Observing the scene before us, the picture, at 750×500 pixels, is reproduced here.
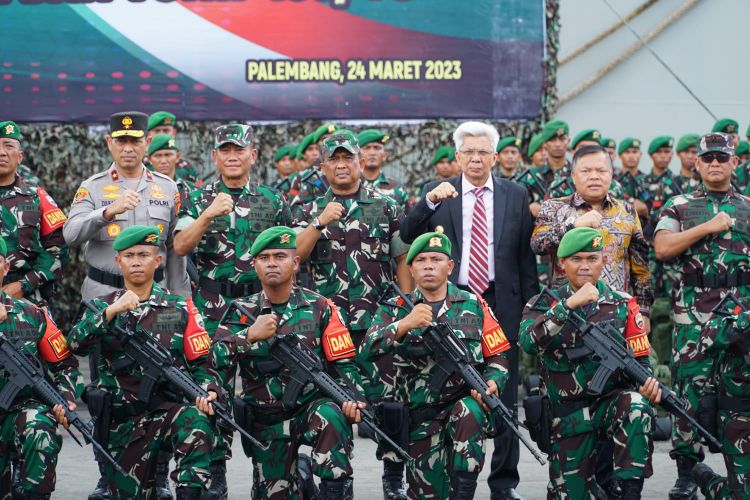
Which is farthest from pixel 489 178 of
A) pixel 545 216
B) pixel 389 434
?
pixel 389 434

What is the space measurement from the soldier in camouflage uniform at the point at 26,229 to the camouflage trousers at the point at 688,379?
4.01 meters

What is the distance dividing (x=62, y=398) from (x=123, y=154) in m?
1.97

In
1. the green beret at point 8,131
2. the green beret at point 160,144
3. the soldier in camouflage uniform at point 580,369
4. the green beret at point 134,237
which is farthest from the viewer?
the green beret at point 160,144

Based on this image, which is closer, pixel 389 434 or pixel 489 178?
pixel 389 434

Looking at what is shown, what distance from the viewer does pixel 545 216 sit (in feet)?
26.2

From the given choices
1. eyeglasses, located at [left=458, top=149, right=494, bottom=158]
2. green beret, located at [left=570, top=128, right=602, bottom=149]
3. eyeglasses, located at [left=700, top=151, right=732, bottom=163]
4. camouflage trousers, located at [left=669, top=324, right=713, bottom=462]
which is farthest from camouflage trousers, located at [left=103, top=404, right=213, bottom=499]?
green beret, located at [left=570, top=128, right=602, bottom=149]

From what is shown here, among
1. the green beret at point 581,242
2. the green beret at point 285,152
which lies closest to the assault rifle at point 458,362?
the green beret at point 581,242

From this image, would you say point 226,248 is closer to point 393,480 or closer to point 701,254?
point 393,480

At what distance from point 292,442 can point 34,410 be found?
1373mm

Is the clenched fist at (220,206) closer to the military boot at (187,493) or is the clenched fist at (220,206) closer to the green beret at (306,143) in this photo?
the military boot at (187,493)

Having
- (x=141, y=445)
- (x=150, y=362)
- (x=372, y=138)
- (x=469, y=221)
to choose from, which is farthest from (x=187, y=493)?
(x=372, y=138)

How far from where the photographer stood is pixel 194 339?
23.5ft

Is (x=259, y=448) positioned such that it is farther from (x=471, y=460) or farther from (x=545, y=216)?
(x=545, y=216)

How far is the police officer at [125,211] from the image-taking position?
8.11 metres
